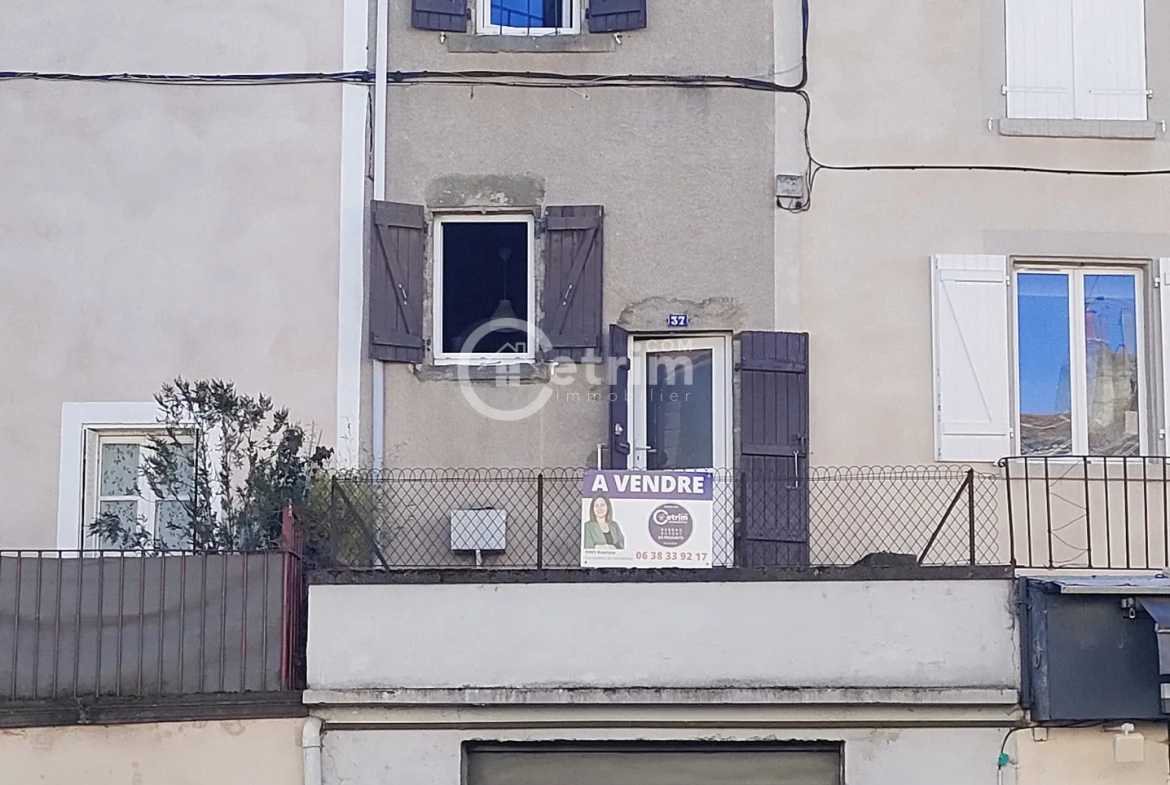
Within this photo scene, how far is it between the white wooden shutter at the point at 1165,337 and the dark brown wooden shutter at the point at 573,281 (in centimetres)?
395

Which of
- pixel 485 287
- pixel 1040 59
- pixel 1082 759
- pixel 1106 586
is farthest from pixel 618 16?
pixel 1082 759

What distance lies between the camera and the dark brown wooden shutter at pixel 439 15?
42.5 feet

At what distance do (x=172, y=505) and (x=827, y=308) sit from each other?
4756 mm

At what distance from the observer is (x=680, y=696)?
1072 centimetres

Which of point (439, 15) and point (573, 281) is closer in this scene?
point (573, 281)

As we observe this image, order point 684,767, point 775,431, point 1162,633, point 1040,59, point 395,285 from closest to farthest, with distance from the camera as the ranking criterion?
1. point 1162,633
2. point 684,767
3. point 775,431
4. point 395,285
5. point 1040,59

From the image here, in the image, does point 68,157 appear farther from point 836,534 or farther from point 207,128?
point 836,534

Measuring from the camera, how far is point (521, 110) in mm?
12938

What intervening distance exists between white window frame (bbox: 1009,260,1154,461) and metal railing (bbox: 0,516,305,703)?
5377 millimetres

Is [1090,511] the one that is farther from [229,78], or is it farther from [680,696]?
[229,78]

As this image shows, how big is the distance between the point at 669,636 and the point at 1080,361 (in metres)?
3.99

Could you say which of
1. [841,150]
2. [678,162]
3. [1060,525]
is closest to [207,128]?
[678,162]

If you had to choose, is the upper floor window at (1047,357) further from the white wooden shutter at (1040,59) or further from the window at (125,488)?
the window at (125,488)

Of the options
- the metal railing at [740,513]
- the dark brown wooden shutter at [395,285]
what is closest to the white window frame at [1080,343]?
the metal railing at [740,513]
